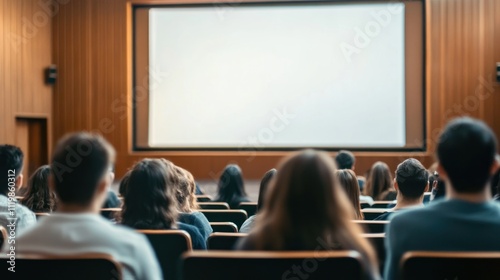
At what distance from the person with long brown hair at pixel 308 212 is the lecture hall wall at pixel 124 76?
766 cm

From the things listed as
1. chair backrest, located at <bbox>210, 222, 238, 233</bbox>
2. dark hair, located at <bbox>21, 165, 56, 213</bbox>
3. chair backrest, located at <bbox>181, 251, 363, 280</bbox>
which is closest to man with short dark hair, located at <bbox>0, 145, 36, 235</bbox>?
dark hair, located at <bbox>21, 165, 56, 213</bbox>

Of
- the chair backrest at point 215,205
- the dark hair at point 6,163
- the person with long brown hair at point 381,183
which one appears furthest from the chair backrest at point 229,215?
the person with long brown hair at point 381,183

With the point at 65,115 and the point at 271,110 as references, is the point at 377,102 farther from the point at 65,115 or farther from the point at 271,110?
the point at 65,115

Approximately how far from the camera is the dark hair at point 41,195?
13.1 ft

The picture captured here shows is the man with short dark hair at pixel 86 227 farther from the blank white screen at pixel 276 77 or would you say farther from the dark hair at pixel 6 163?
the blank white screen at pixel 276 77

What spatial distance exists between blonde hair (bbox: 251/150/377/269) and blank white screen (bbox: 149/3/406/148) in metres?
7.81

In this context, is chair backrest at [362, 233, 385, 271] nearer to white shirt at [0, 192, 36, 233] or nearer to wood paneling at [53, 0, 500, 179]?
white shirt at [0, 192, 36, 233]

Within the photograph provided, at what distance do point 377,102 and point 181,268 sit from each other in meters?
7.98

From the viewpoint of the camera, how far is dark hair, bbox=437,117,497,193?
1992mm

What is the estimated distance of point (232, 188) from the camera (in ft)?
17.9

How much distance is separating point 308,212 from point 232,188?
3.67 metres

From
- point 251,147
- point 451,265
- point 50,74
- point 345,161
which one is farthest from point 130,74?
point 451,265

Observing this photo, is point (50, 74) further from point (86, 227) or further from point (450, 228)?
point (450, 228)

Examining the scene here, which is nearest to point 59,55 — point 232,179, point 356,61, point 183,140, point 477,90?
point 183,140
